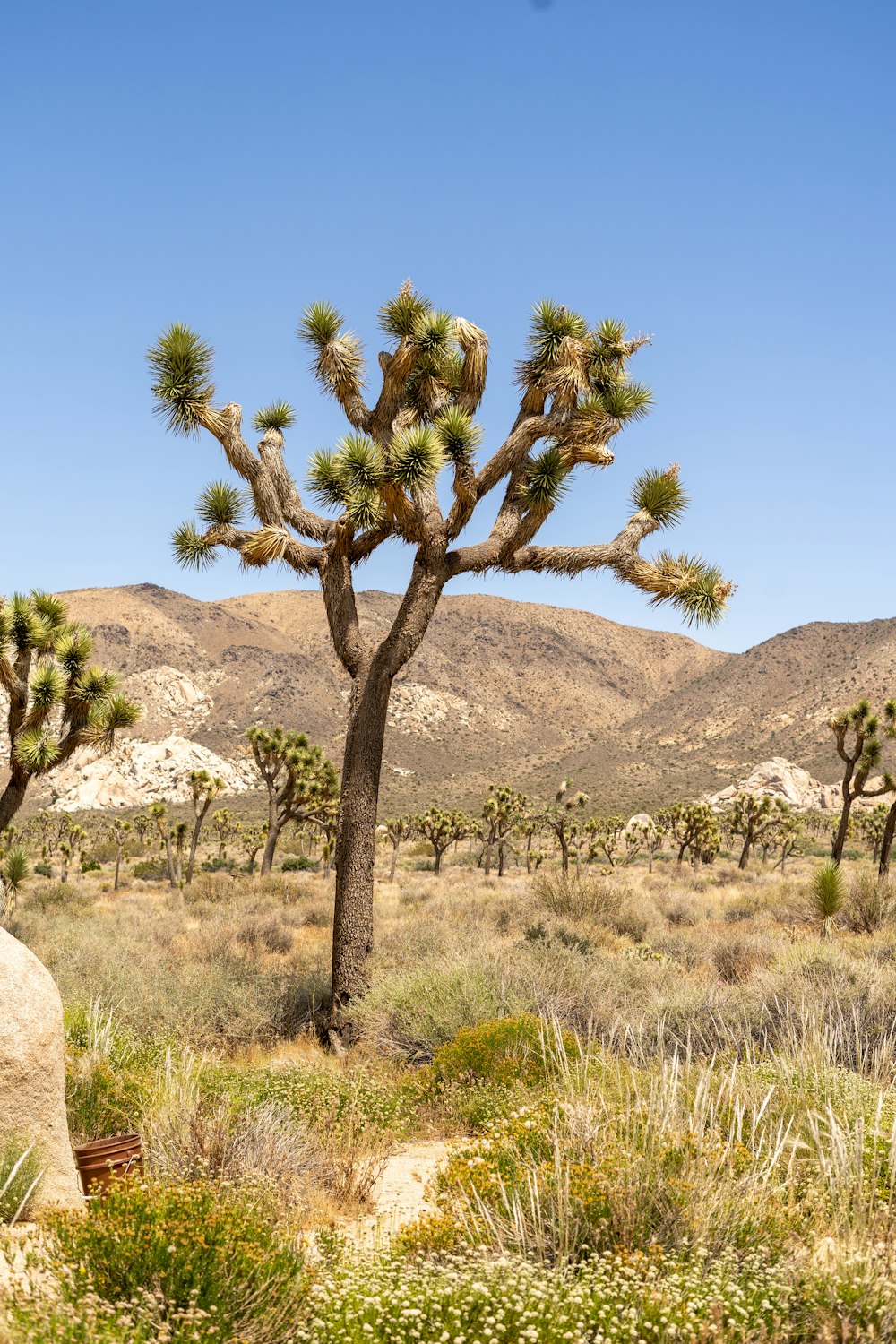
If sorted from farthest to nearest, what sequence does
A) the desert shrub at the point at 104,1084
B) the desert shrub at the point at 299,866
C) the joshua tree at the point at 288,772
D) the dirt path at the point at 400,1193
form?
the desert shrub at the point at 299,866, the joshua tree at the point at 288,772, the desert shrub at the point at 104,1084, the dirt path at the point at 400,1193

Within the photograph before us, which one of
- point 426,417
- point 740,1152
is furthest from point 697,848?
point 740,1152

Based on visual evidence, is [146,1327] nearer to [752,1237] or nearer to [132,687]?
[752,1237]

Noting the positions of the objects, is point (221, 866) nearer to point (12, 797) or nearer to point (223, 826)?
point (223, 826)

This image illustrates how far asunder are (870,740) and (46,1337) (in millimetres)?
26669

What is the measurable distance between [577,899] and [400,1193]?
33.3ft

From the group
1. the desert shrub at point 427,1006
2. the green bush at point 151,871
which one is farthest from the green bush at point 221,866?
the desert shrub at point 427,1006

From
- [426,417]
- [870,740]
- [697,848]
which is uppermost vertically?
[426,417]

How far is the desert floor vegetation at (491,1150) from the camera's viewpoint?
3652 millimetres

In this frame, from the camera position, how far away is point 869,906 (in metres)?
16.1

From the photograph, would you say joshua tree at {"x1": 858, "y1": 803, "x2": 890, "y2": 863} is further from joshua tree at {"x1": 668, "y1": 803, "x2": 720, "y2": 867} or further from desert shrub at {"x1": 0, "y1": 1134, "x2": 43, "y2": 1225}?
desert shrub at {"x1": 0, "y1": 1134, "x2": 43, "y2": 1225}

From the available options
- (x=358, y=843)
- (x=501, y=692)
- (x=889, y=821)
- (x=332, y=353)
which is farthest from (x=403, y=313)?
(x=501, y=692)

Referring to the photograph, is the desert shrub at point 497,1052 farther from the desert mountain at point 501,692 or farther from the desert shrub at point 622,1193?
the desert mountain at point 501,692

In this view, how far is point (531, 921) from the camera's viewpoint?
602 inches

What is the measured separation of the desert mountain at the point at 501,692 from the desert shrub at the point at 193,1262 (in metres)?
63.2
